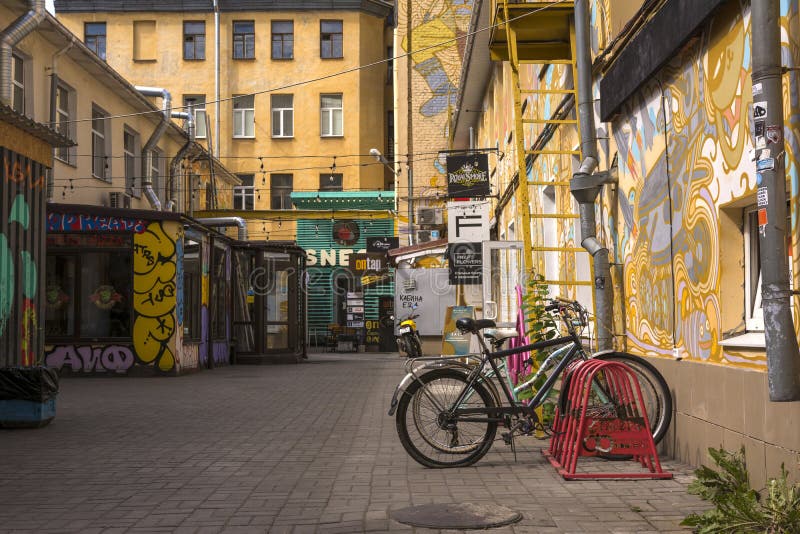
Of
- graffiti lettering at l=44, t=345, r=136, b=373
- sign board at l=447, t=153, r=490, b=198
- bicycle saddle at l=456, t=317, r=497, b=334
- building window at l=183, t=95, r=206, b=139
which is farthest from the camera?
building window at l=183, t=95, r=206, b=139

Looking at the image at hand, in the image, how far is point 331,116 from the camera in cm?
4562

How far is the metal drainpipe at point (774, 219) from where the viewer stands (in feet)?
16.5

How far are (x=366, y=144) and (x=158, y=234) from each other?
26.2 meters

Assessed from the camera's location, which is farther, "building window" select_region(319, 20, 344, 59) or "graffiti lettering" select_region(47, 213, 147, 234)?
"building window" select_region(319, 20, 344, 59)

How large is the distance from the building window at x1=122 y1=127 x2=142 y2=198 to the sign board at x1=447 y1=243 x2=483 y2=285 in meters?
11.5

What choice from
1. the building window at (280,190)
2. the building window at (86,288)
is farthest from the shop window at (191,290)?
the building window at (280,190)

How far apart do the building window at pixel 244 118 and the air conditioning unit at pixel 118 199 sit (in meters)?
18.9

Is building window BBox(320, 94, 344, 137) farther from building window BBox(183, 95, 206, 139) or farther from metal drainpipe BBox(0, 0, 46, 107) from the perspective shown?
metal drainpipe BBox(0, 0, 46, 107)

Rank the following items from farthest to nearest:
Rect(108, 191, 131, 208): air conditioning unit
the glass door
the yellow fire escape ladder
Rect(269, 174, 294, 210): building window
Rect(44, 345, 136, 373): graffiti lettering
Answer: Rect(269, 174, 294, 210): building window < Rect(108, 191, 131, 208): air conditioning unit < Rect(44, 345, 136, 373): graffiti lettering < the glass door < the yellow fire escape ladder

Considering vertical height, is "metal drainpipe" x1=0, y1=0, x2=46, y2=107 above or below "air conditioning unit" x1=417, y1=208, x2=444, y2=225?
above

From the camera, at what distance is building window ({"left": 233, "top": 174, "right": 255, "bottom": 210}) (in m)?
45.3

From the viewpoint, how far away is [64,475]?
771cm

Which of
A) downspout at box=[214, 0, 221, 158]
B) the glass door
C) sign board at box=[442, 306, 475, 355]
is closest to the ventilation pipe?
the glass door

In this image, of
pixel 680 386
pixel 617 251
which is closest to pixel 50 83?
pixel 617 251
